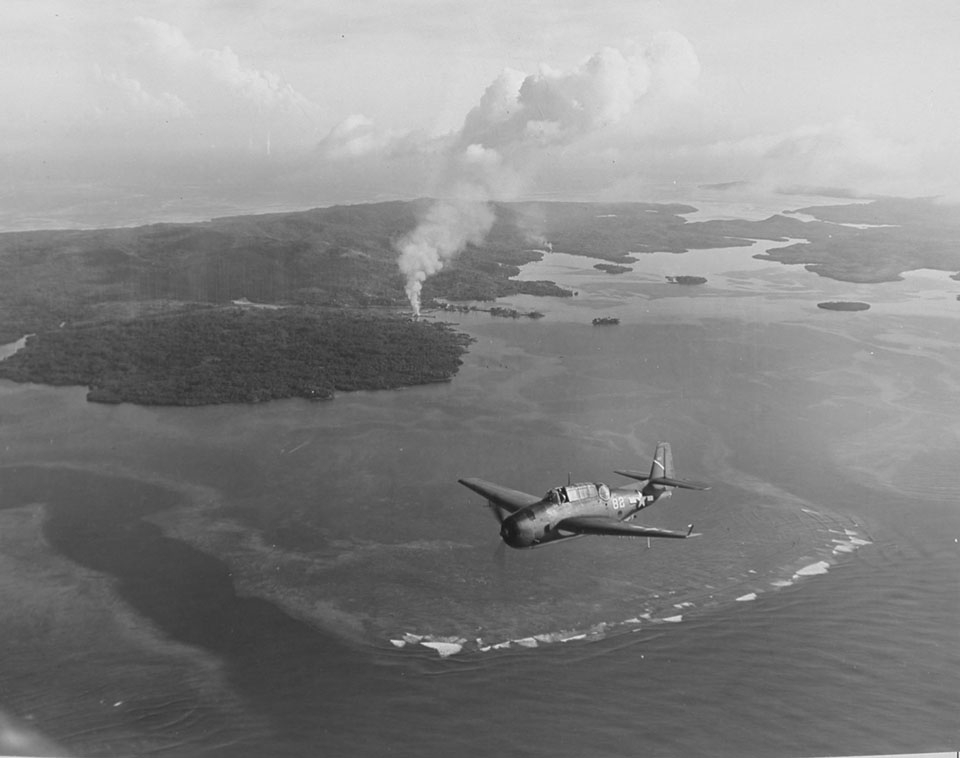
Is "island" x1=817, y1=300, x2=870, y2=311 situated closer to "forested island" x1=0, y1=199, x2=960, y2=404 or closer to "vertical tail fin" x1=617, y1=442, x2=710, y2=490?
"forested island" x1=0, y1=199, x2=960, y2=404

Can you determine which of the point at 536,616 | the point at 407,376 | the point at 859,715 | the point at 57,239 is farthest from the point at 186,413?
the point at 57,239

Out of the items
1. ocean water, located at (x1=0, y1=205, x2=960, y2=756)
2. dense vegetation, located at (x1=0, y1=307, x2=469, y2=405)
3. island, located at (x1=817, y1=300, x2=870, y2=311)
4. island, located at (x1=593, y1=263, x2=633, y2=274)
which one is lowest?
ocean water, located at (x1=0, y1=205, x2=960, y2=756)

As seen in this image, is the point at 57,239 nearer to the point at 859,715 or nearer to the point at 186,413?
the point at 186,413

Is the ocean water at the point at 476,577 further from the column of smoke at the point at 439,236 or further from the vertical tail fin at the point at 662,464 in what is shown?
the column of smoke at the point at 439,236

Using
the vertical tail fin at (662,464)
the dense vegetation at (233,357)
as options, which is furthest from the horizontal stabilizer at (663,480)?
the dense vegetation at (233,357)

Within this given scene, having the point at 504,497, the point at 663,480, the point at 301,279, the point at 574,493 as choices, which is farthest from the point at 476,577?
the point at 301,279

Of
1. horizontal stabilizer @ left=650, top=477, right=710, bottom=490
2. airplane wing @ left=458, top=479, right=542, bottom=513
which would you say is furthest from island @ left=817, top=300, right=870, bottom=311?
airplane wing @ left=458, top=479, right=542, bottom=513
